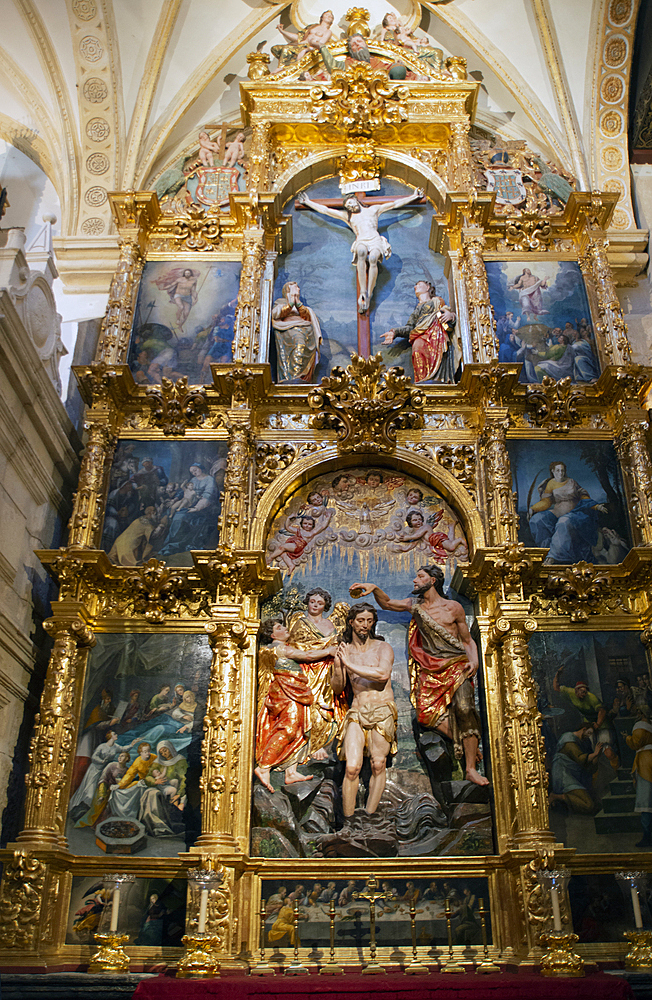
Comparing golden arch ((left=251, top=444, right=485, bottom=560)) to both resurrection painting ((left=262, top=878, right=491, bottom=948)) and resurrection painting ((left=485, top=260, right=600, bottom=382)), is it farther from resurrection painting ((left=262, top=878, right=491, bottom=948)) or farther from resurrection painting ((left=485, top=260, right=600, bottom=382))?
resurrection painting ((left=262, top=878, right=491, bottom=948))

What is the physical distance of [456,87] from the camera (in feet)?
45.8

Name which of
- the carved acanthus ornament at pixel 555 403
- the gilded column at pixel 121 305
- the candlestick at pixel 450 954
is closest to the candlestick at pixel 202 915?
the candlestick at pixel 450 954

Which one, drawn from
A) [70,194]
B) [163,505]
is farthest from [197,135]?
[163,505]

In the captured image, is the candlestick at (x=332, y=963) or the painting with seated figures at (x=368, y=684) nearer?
the candlestick at (x=332, y=963)

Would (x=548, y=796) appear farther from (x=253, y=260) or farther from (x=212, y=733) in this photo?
(x=253, y=260)

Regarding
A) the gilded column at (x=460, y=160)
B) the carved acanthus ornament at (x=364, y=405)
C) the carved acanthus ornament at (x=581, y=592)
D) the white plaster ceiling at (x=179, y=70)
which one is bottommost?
the carved acanthus ornament at (x=581, y=592)

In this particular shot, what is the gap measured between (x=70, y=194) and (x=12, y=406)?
18.3ft

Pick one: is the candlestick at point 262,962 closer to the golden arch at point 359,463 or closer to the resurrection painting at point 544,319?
the golden arch at point 359,463

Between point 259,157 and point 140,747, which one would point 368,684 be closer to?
point 140,747

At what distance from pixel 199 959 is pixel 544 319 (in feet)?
29.6

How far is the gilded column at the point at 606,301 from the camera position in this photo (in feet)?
38.5

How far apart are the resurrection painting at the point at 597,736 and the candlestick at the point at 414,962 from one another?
1679mm

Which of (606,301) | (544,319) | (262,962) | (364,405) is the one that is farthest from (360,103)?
(262,962)

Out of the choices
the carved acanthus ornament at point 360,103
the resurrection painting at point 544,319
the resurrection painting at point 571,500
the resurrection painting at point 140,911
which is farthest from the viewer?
the carved acanthus ornament at point 360,103
